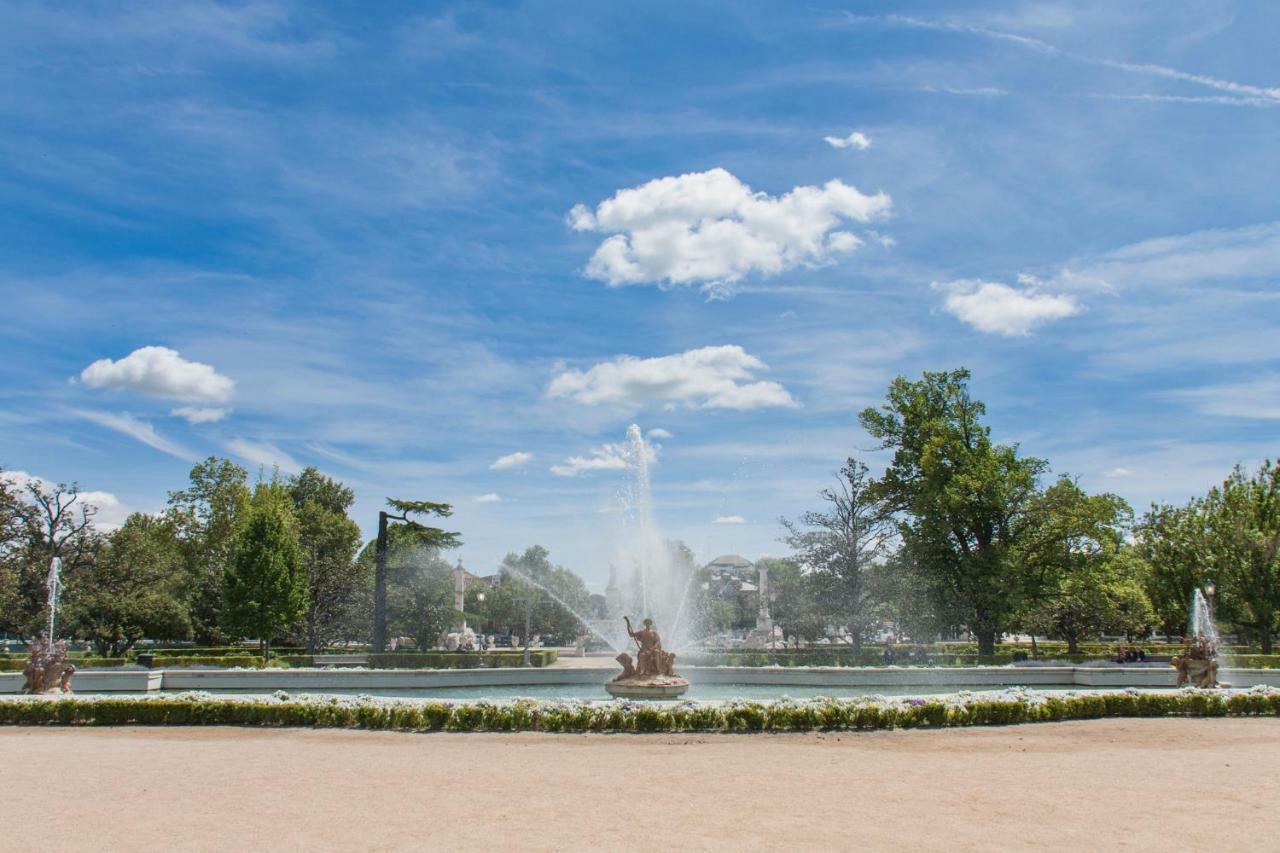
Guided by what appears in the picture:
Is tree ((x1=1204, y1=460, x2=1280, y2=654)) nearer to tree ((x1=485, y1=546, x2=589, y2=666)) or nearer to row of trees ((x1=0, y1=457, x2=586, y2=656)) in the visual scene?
row of trees ((x1=0, y1=457, x2=586, y2=656))

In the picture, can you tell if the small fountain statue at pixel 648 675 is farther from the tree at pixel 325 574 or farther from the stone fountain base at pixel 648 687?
the tree at pixel 325 574

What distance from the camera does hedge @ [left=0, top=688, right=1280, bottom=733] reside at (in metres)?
17.2

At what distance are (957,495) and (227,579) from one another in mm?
37498

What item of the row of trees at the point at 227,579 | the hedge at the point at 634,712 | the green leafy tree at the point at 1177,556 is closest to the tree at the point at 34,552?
the row of trees at the point at 227,579

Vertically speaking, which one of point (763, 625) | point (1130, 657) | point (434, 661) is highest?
point (434, 661)

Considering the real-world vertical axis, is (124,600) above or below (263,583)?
below

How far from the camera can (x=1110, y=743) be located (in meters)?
15.8

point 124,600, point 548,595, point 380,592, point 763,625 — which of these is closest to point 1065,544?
point 380,592

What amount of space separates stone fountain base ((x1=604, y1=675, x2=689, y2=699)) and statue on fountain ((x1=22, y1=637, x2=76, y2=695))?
45.7 feet

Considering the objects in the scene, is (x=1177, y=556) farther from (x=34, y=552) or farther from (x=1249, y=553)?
(x=34, y=552)

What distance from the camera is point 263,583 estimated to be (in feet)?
153

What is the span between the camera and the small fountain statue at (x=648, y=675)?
73.5 feet

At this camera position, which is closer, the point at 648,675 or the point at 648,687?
the point at 648,687

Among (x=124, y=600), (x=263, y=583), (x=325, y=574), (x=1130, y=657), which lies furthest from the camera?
(x=325, y=574)
